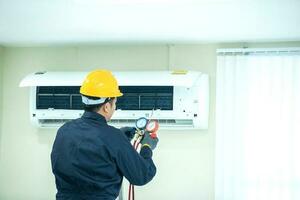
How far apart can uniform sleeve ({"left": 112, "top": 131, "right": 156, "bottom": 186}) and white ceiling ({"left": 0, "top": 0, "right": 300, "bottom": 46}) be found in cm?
83

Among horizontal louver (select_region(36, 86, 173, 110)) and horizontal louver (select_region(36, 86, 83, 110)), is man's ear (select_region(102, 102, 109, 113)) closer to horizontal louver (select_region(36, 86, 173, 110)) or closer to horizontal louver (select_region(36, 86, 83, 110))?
horizontal louver (select_region(36, 86, 173, 110))

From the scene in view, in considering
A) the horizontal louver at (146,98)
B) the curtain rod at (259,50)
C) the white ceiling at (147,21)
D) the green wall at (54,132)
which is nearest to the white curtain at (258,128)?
the curtain rod at (259,50)

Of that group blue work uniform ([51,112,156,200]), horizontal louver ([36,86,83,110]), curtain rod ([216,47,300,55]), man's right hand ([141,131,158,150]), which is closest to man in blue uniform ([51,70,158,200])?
blue work uniform ([51,112,156,200])

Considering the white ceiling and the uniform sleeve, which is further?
the white ceiling

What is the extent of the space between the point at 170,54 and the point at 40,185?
1.69 metres

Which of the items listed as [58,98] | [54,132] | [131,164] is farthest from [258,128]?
[54,132]

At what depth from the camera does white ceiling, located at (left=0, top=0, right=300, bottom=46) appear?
2.15 m

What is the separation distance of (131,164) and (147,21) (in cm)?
104

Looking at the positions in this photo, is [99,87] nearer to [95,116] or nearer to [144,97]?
[95,116]

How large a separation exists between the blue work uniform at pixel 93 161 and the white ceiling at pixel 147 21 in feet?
2.34

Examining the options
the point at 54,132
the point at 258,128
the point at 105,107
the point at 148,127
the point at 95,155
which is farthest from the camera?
the point at 54,132

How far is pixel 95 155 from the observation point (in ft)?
6.26

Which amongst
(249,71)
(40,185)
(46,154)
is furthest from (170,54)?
(40,185)

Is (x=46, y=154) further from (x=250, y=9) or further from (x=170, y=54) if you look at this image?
(x=250, y=9)
